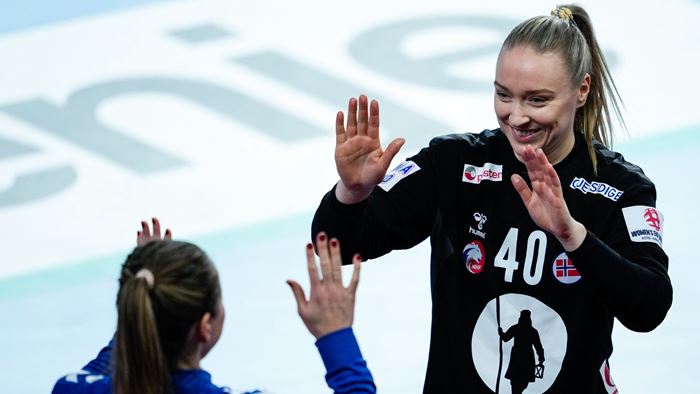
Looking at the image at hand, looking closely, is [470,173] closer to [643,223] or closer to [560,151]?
[560,151]

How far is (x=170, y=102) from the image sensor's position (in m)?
7.52

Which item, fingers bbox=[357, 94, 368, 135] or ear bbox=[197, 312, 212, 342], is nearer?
ear bbox=[197, 312, 212, 342]

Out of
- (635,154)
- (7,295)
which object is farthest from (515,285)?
(635,154)

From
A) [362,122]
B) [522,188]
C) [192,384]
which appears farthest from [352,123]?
[192,384]

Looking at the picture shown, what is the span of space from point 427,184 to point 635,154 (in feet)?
12.9

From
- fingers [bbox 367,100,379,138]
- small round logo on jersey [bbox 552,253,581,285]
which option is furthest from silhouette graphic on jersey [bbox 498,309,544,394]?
fingers [bbox 367,100,379,138]

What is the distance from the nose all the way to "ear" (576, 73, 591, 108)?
7.5 inches

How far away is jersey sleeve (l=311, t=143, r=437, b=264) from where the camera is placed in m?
2.98

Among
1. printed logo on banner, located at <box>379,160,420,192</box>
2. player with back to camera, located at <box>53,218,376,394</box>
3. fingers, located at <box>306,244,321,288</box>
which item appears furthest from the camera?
printed logo on banner, located at <box>379,160,420,192</box>

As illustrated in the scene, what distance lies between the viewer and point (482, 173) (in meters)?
3.05

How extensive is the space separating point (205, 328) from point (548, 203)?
757 millimetres

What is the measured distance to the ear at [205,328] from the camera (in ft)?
8.18

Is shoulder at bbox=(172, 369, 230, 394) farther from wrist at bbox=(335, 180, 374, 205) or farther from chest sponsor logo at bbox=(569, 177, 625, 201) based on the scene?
chest sponsor logo at bbox=(569, 177, 625, 201)

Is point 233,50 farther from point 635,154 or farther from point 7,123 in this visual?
point 635,154
